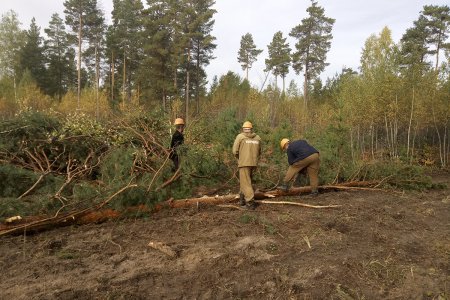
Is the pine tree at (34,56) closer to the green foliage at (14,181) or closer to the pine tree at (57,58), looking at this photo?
the pine tree at (57,58)

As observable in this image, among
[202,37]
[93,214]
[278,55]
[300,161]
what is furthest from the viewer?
[278,55]

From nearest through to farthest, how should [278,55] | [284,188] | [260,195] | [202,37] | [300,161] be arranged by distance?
[260,195] < [284,188] < [300,161] < [202,37] < [278,55]

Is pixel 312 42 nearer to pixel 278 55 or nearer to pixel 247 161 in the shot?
pixel 278 55

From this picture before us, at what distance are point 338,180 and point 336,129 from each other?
1.98 metres

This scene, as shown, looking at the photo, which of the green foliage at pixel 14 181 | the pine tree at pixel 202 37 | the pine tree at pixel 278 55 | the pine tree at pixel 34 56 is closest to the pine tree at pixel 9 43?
the pine tree at pixel 34 56

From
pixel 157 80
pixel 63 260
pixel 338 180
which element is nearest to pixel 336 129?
pixel 338 180

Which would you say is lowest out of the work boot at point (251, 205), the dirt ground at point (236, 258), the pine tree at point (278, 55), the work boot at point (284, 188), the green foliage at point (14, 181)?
the dirt ground at point (236, 258)

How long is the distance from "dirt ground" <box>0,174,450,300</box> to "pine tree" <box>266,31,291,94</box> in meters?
27.3

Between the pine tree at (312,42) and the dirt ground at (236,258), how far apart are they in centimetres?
2731

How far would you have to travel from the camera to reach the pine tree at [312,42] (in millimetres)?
30250

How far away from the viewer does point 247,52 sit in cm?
3903

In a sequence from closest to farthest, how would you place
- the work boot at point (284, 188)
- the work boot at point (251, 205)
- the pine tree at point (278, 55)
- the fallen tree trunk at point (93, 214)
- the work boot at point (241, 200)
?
1. the fallen tree trunk at point (93, 214)
2. the work boot at point (251, 205)
3. the work boot at point (241, 200)
4. the work boot at point (284, 188)
5. the pine tree at point (278, 55)

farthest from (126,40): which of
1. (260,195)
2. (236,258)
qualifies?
(236,258)

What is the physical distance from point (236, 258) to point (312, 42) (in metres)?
30.2
